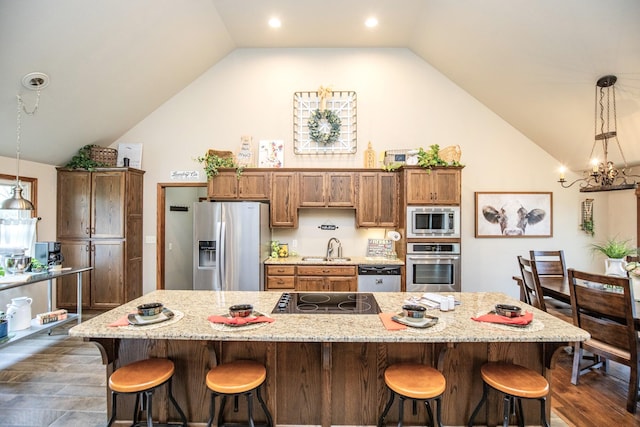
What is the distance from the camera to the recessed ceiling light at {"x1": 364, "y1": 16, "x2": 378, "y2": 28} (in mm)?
4073

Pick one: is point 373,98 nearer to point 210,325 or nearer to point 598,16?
point 598,16

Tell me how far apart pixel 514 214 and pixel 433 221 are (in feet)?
5.32

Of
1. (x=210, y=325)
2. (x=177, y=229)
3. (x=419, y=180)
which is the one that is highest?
(x=419, y=180)

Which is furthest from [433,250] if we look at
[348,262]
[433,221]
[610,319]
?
[610,319]

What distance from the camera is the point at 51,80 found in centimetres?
326

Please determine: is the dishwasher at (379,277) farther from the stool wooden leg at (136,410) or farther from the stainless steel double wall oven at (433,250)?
the stool wooden leg at (136,410)

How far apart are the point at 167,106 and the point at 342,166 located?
3.01m

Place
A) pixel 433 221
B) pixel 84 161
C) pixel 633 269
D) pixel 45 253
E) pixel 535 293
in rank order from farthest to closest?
pixel 84 161 < pixel 433 221 < pixel 45 253 < pixel 535 293 < pixel 633 269

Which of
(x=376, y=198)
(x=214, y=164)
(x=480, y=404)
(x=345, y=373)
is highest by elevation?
(x=214, y=164)

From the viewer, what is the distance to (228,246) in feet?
13.2

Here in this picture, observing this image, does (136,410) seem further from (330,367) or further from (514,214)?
(514,214)

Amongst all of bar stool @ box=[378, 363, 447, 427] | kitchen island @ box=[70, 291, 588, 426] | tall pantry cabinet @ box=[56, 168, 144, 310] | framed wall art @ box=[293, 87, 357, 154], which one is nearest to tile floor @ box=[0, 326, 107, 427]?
kitchen island @ box=[70, 291, 588, 426]

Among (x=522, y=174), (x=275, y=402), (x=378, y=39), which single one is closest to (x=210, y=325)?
(x=275, y=402)

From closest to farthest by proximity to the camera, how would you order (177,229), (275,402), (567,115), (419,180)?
(275,402) < (567,115) < (419,180) < (177,229)
